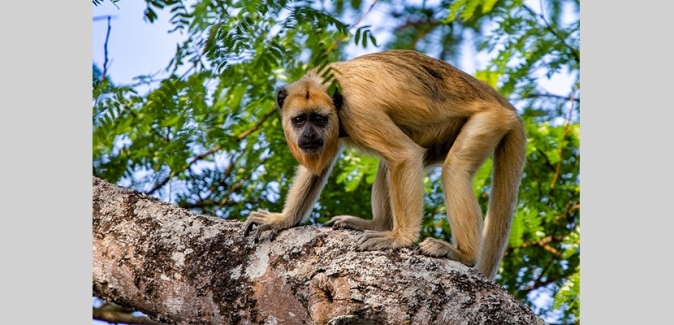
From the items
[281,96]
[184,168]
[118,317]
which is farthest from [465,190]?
[118,317]

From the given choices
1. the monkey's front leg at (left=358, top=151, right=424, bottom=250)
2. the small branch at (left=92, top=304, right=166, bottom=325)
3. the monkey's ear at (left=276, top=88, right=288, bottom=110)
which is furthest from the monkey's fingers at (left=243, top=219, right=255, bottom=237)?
the small branch at (left=92, top=304, right=166, bottom=325)

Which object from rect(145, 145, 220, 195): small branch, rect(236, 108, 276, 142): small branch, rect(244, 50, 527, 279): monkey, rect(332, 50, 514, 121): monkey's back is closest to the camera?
rect(244, 50, 527, 279): monkey

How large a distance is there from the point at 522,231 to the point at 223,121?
2.47 metres

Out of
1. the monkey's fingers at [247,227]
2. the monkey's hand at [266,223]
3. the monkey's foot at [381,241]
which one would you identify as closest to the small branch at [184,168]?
the monkey's hand at [266,223]

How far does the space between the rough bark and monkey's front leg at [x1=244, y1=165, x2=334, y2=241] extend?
454 millimetres

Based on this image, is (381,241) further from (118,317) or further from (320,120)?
(118,317)

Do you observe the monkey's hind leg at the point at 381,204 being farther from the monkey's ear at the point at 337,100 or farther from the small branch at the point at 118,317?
the small branch at the point at 118,317

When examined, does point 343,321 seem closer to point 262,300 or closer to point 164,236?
point 262,300

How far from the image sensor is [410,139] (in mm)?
4758

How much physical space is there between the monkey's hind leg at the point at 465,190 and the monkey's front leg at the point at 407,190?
167 mm

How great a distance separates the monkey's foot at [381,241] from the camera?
3.67m

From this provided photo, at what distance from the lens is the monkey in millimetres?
4555

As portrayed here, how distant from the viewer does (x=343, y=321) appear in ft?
10.4

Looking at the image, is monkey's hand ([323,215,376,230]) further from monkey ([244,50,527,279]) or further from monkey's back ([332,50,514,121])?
monkey's back ([332,50,514,121])
